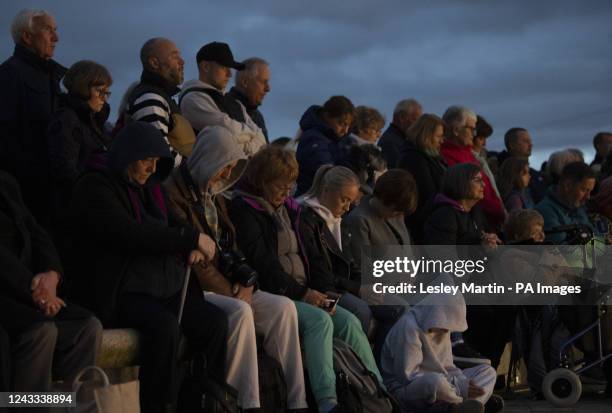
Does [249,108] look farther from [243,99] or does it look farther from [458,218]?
[458,218]

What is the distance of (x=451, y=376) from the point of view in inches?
382

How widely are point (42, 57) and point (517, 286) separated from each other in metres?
4.86

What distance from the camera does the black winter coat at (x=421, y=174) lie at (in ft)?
39.9

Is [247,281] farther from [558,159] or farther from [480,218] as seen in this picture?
[558,159]

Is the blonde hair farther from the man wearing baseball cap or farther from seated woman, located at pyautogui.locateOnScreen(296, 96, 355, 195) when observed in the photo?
the man wearing baseball cap

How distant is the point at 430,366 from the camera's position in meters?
9.65

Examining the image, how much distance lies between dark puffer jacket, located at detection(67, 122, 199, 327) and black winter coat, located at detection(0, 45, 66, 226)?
1.24 metres

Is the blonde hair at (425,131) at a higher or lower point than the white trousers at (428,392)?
higher

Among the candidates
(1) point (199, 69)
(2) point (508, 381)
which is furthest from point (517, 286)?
(1) point (199, 69)

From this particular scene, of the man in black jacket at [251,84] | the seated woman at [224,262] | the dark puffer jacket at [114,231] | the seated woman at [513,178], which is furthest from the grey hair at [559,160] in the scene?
the dark puffer jacket at [114,231]

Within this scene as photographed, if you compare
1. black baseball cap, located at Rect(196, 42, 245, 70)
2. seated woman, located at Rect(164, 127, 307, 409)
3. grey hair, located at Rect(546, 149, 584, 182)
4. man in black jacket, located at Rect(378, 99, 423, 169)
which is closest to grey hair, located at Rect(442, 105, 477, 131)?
man in black jacket, located at Rect(378, 99, 423, 169)

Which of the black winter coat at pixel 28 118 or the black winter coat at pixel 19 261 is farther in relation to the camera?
the black winter coat at pixel 28 118

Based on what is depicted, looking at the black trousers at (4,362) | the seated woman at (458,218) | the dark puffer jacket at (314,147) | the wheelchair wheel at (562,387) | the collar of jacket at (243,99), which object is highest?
the collar of jacket at (243,99)

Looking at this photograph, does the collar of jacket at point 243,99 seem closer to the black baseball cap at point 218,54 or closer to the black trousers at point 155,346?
the black baseball cap at point 218,54
